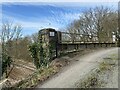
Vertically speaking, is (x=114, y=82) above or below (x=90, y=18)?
below

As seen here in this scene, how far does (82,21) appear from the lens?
45781mm

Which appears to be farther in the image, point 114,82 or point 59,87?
point 59,87

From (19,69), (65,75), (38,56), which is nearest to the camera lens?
(65,75)

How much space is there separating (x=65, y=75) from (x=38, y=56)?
150 inches

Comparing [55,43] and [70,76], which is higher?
[55,43]

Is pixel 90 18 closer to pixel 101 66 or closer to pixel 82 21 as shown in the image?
pixel 82 21

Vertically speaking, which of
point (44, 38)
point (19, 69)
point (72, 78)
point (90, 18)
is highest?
point (90, 18)

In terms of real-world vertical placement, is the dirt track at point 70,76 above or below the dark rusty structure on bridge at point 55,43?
below

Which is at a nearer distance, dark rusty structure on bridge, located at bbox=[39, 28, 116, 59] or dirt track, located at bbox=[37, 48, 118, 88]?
→ dirt track, located at bbox=[37, 48, 118, 88]

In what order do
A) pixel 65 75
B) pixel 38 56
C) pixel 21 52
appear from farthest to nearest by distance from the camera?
pixel 21 52 < pixel 38 56 < pixel 65 75

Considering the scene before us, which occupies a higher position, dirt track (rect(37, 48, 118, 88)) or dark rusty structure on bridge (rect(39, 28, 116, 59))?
dark rusty structure on bridge (rect(39, 28, 116, 59))

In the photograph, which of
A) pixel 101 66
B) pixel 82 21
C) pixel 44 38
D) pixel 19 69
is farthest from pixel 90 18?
pixel 101 66

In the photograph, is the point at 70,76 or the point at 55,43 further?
the point at 55,43

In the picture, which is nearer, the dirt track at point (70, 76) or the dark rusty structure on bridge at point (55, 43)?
the dirt track at point (70, 76)
